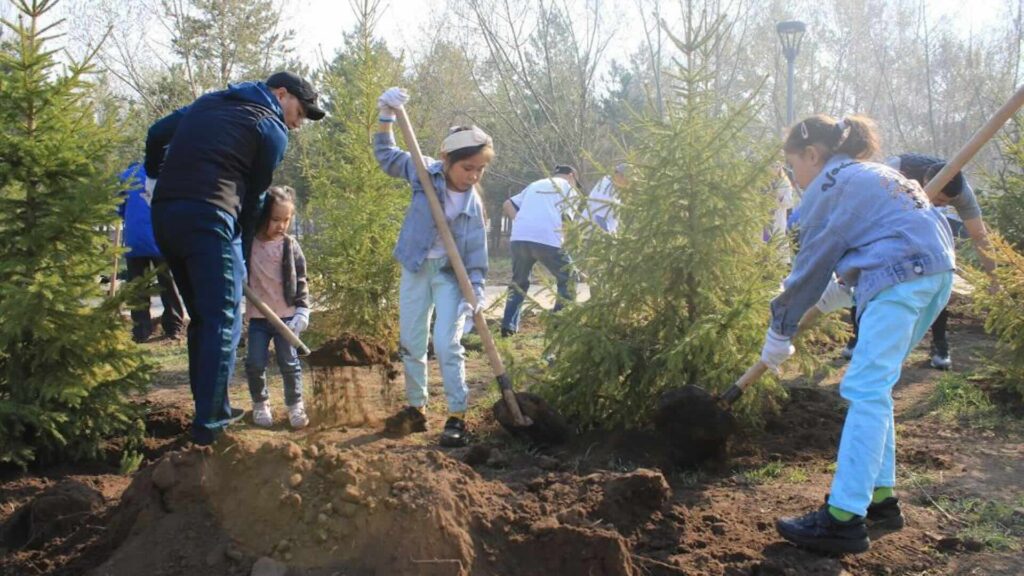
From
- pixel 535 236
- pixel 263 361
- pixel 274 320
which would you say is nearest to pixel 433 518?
pixel 274 320

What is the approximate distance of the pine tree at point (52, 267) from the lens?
156 inches

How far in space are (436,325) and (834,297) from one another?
2.27 meters

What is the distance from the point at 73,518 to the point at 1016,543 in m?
3.74

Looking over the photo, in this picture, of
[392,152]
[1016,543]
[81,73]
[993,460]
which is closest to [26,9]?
[81,73]

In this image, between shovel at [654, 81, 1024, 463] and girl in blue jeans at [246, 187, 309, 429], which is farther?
girl in blue jeans at [246, 187, 309, 429]

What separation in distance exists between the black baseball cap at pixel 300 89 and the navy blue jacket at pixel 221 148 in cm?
9

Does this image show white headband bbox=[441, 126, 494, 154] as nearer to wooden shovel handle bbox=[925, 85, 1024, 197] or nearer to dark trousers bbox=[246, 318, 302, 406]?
dark trousers bbox=[246, 318, 302, 406]

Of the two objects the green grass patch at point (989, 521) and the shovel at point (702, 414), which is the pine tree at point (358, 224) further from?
the green grass patch at point (989, 521)

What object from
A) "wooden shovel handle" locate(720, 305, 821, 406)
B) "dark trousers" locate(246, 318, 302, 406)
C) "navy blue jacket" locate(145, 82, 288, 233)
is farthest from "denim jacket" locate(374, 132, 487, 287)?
"wooden shovel handle" locate(720, 305, 821, 406)

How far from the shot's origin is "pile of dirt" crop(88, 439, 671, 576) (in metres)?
2.58

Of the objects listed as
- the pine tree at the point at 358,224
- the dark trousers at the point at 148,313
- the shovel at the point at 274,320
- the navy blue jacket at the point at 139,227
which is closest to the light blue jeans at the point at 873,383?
the shovel at the point at 274,320

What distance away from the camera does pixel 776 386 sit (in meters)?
4.54

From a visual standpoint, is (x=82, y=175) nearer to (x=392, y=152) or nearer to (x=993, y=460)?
(x=392, y=152)

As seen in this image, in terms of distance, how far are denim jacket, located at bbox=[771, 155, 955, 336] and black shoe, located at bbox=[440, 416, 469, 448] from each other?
213cm
